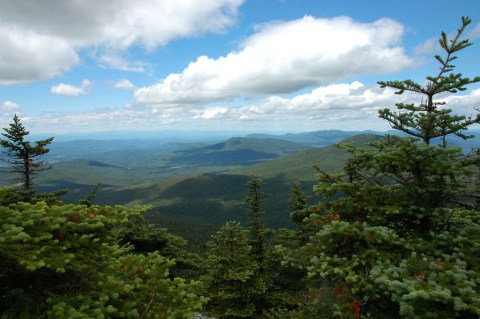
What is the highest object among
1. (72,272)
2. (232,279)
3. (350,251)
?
(72,272)

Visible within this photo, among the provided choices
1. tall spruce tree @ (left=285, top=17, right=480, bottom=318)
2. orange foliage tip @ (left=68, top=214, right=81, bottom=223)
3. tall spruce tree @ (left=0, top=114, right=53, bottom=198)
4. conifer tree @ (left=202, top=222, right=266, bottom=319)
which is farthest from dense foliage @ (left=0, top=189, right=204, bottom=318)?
tall spruce tree @ (left=0, top=114, right=53, bottom=198)

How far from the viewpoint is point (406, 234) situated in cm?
944

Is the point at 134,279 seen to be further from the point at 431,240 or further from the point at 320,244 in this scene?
the point at 431,240

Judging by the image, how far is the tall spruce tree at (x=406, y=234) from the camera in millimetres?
6453

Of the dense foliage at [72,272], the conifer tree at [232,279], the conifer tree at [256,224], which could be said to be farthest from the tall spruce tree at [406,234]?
the conifer tree at [256,224]

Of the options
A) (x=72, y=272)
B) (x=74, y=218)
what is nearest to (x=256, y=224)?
(x=72, y=272)

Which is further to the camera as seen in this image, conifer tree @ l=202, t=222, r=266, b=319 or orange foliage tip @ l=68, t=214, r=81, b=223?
conifer tree @ l=202, t=222, r=266, b=319

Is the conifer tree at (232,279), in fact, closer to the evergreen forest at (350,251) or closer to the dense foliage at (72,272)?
the evergreen forest at (350,251)

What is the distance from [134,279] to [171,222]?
189m

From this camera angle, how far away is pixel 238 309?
23734 millimetres

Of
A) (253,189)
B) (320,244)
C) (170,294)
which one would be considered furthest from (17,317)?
(253,189)

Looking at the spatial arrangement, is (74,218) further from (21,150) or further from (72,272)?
(21,150)

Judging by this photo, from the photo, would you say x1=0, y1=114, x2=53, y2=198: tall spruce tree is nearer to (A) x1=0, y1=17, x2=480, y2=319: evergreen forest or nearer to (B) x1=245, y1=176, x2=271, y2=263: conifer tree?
(B) x1=245, y1=176, x2=271, y2=263: conifer tree

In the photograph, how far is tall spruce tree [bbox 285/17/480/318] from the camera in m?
6.45
